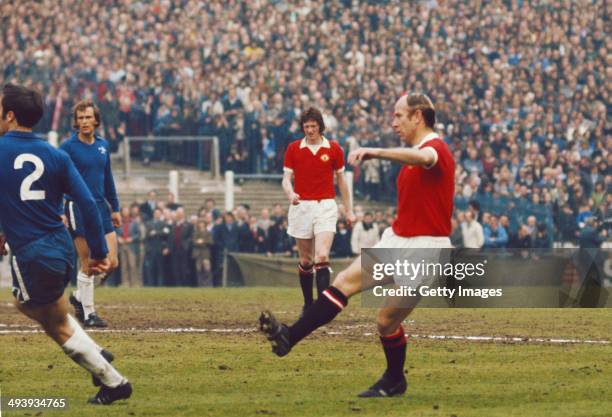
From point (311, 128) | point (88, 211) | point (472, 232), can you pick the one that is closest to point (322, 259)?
point (311, 128)

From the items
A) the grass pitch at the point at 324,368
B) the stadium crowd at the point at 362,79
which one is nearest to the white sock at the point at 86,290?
the grass pitch at the point at 324,368

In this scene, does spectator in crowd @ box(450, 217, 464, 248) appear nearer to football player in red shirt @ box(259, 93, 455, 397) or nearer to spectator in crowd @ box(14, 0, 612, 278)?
spectator in crowd @ box(14, 0, 612, 278)

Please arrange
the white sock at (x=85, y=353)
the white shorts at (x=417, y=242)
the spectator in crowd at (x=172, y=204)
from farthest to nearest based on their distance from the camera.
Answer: the spectator in crowd at (x=172, y=204) < the white shorts at (x=417, y=242) < the white sock at (x=85, y=353)

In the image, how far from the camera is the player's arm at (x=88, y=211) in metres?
9.53

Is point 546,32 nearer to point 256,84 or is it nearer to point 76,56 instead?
point 256,84

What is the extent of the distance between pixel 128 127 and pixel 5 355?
69.6 feet

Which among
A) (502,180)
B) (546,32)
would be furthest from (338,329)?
(546,32)

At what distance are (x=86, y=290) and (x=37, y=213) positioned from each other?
674 cm

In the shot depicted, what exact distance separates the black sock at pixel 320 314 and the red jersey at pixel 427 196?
2.39ft

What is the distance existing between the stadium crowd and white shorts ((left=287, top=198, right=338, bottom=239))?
11.1m

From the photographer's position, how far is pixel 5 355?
13.4 meters

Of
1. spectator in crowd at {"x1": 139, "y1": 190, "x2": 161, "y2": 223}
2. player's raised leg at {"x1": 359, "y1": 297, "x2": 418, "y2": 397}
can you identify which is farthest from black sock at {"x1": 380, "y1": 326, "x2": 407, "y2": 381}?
spectator in crowd at {"x1": 139, "y1": 190, "x2": 161, "y2": 223}

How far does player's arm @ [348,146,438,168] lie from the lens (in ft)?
30.5

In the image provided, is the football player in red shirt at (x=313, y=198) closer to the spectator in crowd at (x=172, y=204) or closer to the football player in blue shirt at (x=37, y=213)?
the football player in blue shirt at (x=37, y=213)
